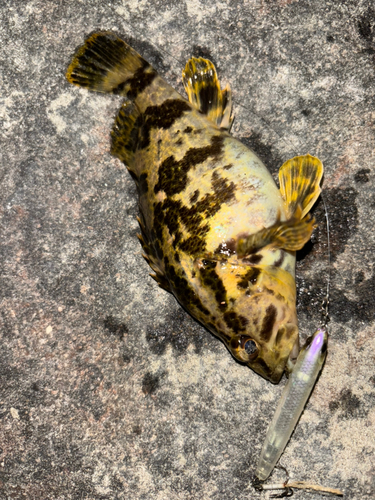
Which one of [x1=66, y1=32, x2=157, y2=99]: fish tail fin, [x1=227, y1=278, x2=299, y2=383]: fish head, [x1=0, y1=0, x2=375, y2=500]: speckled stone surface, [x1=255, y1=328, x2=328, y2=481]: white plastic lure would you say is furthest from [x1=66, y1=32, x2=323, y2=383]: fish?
[x1=0, y1=0, x2=375, y2=500]: speckled stone surface

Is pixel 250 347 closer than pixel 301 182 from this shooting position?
Yes

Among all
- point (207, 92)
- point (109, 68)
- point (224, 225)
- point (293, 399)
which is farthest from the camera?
point (109, 68)

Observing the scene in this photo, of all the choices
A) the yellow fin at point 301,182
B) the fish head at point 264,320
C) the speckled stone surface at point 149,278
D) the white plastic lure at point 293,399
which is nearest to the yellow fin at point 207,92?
the speckled stone surface at point 149,278

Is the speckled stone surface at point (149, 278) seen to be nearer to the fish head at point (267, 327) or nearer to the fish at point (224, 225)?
the fish at point (224, 225)

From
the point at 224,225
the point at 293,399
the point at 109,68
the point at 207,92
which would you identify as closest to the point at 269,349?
the point at 293,399

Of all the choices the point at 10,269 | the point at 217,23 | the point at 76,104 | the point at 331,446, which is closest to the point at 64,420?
the point at 10,269

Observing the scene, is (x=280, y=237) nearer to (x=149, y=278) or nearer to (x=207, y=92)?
(x=149, y=278)
